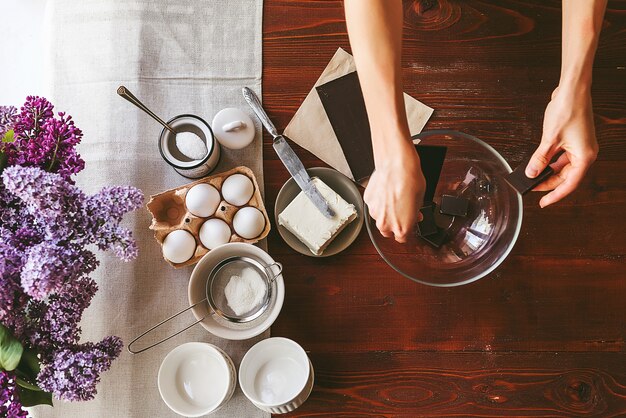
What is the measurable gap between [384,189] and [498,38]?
0.45m

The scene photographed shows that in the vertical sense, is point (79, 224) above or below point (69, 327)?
above

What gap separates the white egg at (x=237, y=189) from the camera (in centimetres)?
93

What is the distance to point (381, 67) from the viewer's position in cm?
77

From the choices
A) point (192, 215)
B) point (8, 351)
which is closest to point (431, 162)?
point (192, 215)

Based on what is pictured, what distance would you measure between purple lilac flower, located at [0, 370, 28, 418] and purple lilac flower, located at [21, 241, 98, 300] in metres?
0.12

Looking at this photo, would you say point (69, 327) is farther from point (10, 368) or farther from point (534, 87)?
point (534, 87)

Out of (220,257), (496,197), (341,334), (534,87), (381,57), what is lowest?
(341,334)

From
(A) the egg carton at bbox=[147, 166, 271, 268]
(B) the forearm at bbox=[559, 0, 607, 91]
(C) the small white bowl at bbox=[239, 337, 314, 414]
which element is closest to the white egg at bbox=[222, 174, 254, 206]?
(A) the egg carton at bbox=[147, 166, 271, 268]

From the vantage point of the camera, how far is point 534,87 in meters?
0.98

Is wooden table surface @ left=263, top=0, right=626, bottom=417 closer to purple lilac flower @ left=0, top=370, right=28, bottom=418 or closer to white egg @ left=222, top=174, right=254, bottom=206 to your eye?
white egg @ left=222, top=174, right=254, bottom=206

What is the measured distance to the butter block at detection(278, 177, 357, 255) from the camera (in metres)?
0.92

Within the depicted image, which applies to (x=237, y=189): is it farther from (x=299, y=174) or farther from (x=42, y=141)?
(x=42, y=141)

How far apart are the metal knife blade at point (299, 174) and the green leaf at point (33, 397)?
0.52m

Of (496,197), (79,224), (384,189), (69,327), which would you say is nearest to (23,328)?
(69,327)
